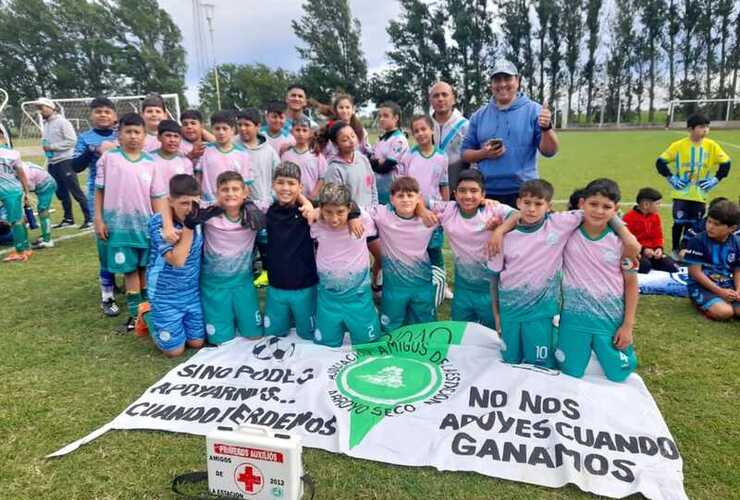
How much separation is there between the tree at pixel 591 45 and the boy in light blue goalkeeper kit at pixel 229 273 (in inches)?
2098

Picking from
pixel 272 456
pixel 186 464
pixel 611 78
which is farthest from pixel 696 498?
pixel 611 78

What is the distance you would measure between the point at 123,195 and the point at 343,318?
7.92 feet

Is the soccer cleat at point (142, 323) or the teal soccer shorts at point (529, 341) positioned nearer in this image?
the teal soccer shorts at point (529, 341)

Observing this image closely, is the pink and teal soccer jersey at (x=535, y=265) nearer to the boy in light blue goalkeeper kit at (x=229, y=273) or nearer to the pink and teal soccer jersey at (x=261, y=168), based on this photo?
the boy in light blue goalkeeper kit at (x=229, y=273)

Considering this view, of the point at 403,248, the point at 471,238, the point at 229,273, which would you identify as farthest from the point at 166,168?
the point at 471,238

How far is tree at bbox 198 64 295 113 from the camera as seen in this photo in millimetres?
58844

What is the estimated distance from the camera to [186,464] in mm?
2527

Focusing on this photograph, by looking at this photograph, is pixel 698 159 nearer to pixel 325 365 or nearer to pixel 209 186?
pixel 325 365

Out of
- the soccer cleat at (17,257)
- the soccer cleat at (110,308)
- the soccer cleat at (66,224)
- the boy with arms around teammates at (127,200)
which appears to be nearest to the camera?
the boy with arms around teammates at (127,200)

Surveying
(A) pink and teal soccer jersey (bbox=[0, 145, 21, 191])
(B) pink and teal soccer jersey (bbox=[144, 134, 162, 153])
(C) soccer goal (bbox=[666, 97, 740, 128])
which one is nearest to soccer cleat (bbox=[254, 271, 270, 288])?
(B) pink and teal soccer jersey (bbox=[144, 134, 162, 153])

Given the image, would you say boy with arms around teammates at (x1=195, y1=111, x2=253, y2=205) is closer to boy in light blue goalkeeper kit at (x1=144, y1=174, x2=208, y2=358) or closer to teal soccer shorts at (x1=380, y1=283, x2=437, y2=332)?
boy in light blue goalkeeper kit at (x1=144, y1=174, x2=208, y2=358)

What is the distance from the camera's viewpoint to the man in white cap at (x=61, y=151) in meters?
8.23

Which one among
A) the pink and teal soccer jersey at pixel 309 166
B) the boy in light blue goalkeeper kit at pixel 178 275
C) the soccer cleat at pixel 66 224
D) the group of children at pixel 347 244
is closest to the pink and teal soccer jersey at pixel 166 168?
the group of children at pixel 347 244

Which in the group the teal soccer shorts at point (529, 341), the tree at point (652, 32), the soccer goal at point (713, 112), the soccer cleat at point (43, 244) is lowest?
the teal soccer shorts at point (529, 341)
